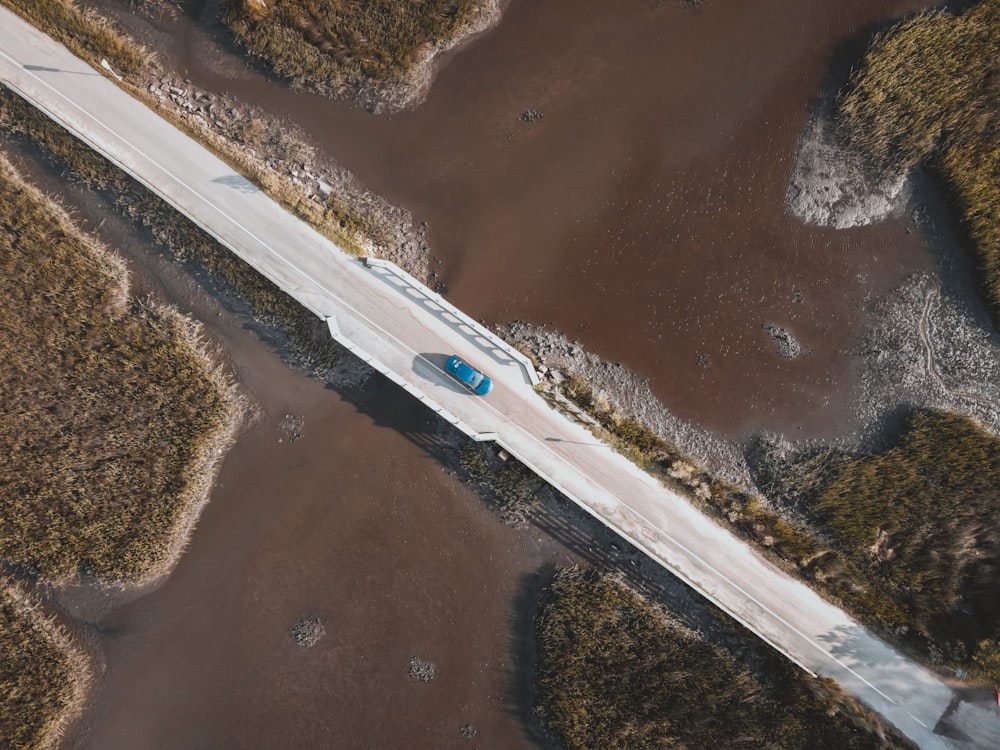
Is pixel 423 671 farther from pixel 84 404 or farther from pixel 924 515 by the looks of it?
pixel 924 515

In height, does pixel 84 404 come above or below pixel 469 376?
below

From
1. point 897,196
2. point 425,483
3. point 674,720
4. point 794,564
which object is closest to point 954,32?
point 897,196

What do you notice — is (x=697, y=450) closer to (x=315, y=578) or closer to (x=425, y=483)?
(x=425, y=483)

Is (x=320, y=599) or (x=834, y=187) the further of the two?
(x=320, y=599)

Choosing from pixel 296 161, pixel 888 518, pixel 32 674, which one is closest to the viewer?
pixel 888 518

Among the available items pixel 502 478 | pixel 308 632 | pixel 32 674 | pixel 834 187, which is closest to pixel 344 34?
pixel 502 478

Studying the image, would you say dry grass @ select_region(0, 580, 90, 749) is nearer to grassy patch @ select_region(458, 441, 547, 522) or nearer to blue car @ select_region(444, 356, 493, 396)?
grassy patch @ select_region(458, 441, 547, 522)
